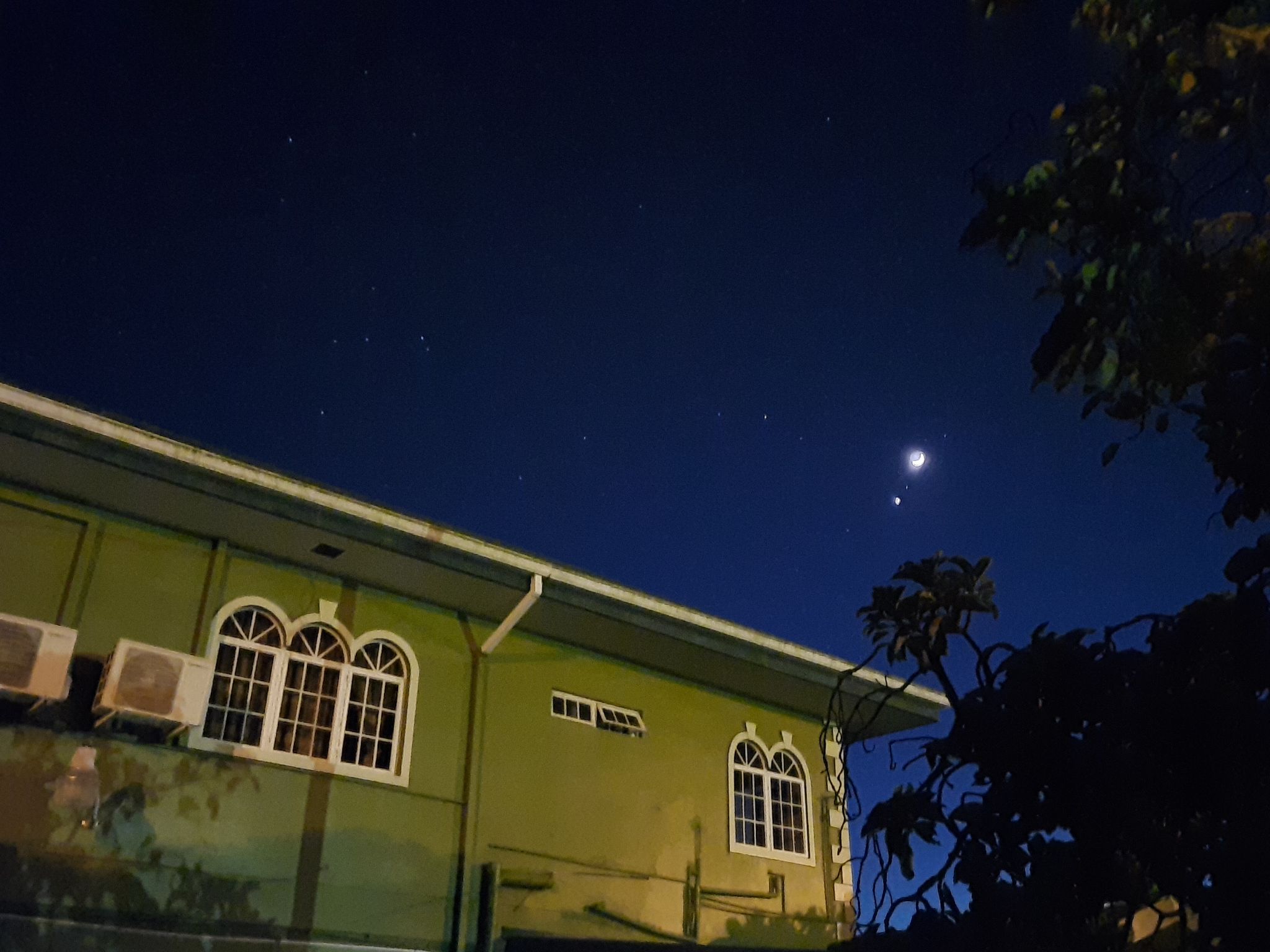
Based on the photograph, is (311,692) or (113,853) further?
(311,692)

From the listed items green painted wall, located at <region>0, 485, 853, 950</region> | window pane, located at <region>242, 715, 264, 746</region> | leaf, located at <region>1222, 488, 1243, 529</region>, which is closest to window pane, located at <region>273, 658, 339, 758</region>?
window pane, located at <region>242, 715, 264, 746</region>

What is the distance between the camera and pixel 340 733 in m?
9.55

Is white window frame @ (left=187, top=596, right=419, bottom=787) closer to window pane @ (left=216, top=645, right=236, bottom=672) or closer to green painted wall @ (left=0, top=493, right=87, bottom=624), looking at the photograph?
window pane @ (left=216, top=645, right=236, bottom=672)

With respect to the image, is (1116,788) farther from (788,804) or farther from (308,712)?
(788,804)

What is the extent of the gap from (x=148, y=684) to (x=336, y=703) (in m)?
2.06

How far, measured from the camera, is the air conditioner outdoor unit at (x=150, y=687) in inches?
308

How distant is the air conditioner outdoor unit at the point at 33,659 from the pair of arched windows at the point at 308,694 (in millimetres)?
1393

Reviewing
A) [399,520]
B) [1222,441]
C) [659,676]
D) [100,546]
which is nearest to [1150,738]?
[1222,441]

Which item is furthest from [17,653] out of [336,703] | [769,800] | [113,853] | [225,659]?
[769,800]

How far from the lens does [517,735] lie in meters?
10.6

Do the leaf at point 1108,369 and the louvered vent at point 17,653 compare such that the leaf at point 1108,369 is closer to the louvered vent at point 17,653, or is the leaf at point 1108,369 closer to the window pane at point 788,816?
the louvered vent at point 17,653

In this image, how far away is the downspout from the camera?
377 inches

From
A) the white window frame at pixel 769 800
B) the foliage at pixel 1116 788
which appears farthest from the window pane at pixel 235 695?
the foliage at pixel 1116 788

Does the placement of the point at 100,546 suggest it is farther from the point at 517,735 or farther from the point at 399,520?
the point at 517,735
